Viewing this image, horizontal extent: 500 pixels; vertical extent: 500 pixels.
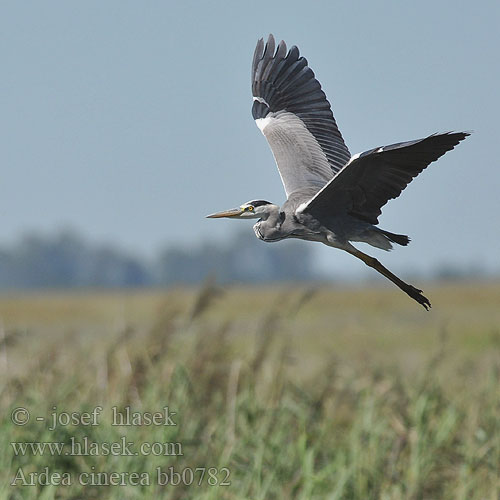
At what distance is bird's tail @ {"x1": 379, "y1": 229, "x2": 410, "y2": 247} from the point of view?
3.24m

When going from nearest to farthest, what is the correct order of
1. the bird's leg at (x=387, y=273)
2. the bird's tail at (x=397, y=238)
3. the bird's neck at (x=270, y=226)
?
the bird's neck at (x=270, y=226) → the bird's leg at (x=387, y=273) → the bird's tail at (x=397, y=238)

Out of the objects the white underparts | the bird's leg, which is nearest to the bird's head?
the bird's leg

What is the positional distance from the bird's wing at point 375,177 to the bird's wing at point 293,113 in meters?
0.96

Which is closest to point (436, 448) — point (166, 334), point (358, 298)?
point (166, 334)

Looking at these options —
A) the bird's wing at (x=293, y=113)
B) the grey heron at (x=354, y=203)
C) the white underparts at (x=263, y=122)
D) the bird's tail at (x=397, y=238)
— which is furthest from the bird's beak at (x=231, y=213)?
the white underparts at (x=263, y=122)

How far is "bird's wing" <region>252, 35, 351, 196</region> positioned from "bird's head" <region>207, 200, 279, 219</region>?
102 cm

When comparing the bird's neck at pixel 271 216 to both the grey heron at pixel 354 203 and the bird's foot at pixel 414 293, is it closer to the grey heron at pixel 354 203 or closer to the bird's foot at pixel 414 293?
the grey heron at pixel 354 203

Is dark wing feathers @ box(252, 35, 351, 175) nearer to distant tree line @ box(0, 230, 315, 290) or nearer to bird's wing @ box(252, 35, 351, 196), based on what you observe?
bird's wing @ box(252, 35, 351, 196)

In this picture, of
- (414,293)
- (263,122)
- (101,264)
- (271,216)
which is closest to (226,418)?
(263,122)

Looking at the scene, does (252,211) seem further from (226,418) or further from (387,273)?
(226,418)

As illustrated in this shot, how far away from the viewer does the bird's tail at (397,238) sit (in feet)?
10.6

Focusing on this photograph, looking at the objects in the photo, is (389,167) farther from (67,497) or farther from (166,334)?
(166,334)

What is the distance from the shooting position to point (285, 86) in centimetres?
504

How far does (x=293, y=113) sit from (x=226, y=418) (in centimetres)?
242
